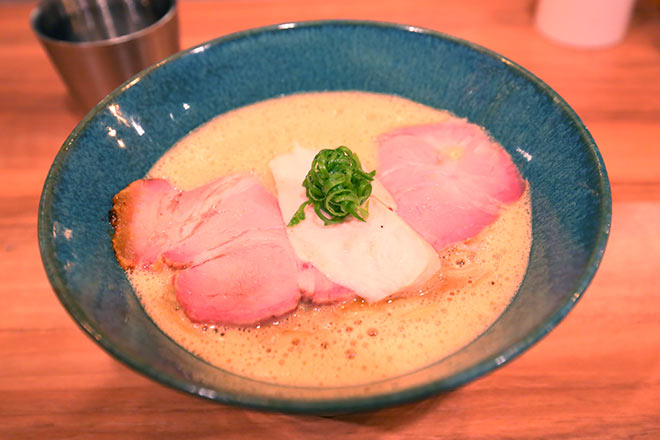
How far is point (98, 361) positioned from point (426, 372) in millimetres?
801

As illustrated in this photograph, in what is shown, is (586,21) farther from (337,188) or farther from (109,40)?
(109,40)

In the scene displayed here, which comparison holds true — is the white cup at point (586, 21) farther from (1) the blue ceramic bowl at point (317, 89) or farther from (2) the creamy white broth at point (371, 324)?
(2) the creamy white broth at point (371, 324)

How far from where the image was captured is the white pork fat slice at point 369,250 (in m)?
1.05

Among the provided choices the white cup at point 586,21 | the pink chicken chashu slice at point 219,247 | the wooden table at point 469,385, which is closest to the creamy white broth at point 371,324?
the pink chicken chashu slice at point 219,247

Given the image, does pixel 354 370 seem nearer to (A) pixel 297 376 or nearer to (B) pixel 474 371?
(A) pixel 297 376

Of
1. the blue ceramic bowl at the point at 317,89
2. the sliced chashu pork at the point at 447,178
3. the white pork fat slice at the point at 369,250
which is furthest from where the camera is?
the sliced chashu pork at the point at 447,178

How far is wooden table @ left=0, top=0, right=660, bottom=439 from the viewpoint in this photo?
1061 millimetres

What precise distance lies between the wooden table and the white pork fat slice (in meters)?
0.28

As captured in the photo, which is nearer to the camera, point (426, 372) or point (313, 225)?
point (426, 372)

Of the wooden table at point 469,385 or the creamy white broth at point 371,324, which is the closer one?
the creamy white broth at point 371,324

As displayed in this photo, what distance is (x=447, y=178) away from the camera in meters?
1.26

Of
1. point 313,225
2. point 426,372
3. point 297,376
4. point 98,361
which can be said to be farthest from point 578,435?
point 98,361

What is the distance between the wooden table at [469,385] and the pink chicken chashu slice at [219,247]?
23cm

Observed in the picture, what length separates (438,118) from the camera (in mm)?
1415
